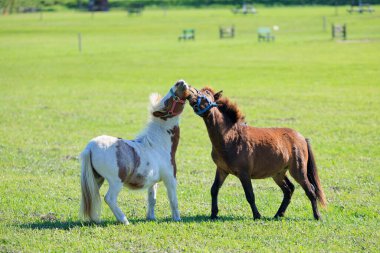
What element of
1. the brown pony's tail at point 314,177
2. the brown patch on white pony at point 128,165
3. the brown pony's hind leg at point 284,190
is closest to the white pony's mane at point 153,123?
the brown patch on white pony at point 128,165

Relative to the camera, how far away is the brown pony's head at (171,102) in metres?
9.15

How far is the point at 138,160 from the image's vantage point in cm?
916

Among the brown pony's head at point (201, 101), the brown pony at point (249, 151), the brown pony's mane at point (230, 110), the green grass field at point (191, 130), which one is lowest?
the green grass field at point (191, 130)

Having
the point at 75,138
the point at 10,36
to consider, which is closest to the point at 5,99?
the point at 75,138

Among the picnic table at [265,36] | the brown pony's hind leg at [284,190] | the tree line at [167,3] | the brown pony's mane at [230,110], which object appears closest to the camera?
the brown pony's mane at [230,110]

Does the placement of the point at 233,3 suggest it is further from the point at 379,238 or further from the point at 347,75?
the point at 379,238

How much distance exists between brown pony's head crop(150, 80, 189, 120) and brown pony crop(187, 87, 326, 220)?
0.42ft

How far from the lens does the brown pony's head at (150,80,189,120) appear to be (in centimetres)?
915

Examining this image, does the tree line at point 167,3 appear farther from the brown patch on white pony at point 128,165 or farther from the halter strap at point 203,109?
the brown patch on white pony at point 128,165

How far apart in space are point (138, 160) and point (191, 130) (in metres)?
10.6

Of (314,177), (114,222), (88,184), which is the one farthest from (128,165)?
(314,177)

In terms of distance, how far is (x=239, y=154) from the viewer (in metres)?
9.50

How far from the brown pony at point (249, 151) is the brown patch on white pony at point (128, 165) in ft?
3.26

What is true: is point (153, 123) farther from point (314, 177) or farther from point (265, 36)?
point (265, 36)
